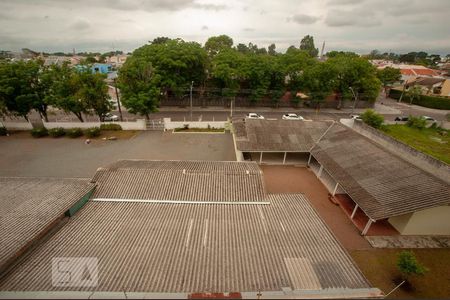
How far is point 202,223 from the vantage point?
12.8m

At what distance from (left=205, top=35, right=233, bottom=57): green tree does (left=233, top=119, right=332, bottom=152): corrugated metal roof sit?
30.8m

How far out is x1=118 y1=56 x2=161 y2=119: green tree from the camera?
99.4 ft

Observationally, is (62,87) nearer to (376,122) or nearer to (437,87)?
(376,122)

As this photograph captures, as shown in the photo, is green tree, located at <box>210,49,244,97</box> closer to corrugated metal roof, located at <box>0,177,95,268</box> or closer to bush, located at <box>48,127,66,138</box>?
bush, located at <box>48,127,66,138</box>

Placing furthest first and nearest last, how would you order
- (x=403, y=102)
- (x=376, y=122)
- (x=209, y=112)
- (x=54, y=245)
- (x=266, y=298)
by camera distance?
(x=403, y=102)
(x=209, y=112)
(x=376, y=122)
(x=54, y=245)
(x=266, y=298)

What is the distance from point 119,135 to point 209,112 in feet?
56.3

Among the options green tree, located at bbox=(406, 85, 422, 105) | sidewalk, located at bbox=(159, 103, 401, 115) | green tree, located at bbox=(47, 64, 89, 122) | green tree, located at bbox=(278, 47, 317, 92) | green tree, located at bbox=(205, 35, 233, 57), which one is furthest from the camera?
green tree, located at bbox=(205, 35, 233, 57)

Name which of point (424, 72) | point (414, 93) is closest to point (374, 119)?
point (414, 93)

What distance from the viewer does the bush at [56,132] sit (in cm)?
2973

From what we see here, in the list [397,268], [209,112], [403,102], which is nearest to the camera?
[397,268]

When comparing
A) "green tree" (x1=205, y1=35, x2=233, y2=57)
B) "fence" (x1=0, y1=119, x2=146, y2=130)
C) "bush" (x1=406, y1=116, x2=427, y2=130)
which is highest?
"green tree" (x1=205, y1=35, x2=233, y2=57)

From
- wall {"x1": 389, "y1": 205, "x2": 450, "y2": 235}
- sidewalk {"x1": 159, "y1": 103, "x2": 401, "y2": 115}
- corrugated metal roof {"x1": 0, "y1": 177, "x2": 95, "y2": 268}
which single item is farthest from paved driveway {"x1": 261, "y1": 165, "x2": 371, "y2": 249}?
sidewalk {"x1": 159, "y1": 103, "x2": 401, "y2": 115}

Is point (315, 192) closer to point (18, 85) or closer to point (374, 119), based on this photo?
point (374, 119)

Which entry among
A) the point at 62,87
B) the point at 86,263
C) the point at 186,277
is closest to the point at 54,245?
the point at 86,263
